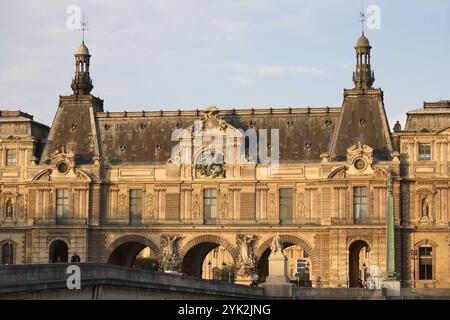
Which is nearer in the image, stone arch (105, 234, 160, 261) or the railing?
the railing

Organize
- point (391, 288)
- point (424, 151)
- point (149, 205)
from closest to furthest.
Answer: point (391, 288), point (424, 151), point (149, 205)

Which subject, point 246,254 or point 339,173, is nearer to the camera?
point 339,173

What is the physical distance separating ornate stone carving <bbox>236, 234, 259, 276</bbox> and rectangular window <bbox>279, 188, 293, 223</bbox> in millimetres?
2528

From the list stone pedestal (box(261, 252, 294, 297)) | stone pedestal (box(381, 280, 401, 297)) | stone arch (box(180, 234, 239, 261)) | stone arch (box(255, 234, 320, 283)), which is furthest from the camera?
stone arch (box(180, 234, 239, 261))

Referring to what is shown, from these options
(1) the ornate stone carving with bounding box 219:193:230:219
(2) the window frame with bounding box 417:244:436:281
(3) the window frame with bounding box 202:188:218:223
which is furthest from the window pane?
(2) the window frame with bounding box 417:244:436:281

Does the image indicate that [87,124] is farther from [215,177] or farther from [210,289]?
[210,289]

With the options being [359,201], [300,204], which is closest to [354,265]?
[359,201]

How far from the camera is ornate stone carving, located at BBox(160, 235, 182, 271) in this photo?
101 metres

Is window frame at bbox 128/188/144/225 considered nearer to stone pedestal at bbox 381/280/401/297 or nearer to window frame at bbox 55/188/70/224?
window frame at bbox 55/188/70/224

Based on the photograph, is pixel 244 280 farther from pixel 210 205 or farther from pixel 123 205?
pixel 123 205

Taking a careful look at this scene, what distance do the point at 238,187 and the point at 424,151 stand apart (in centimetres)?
1402

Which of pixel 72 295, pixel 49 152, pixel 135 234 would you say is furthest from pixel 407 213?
pixel 72 295

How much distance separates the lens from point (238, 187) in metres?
102

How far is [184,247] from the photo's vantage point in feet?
335
